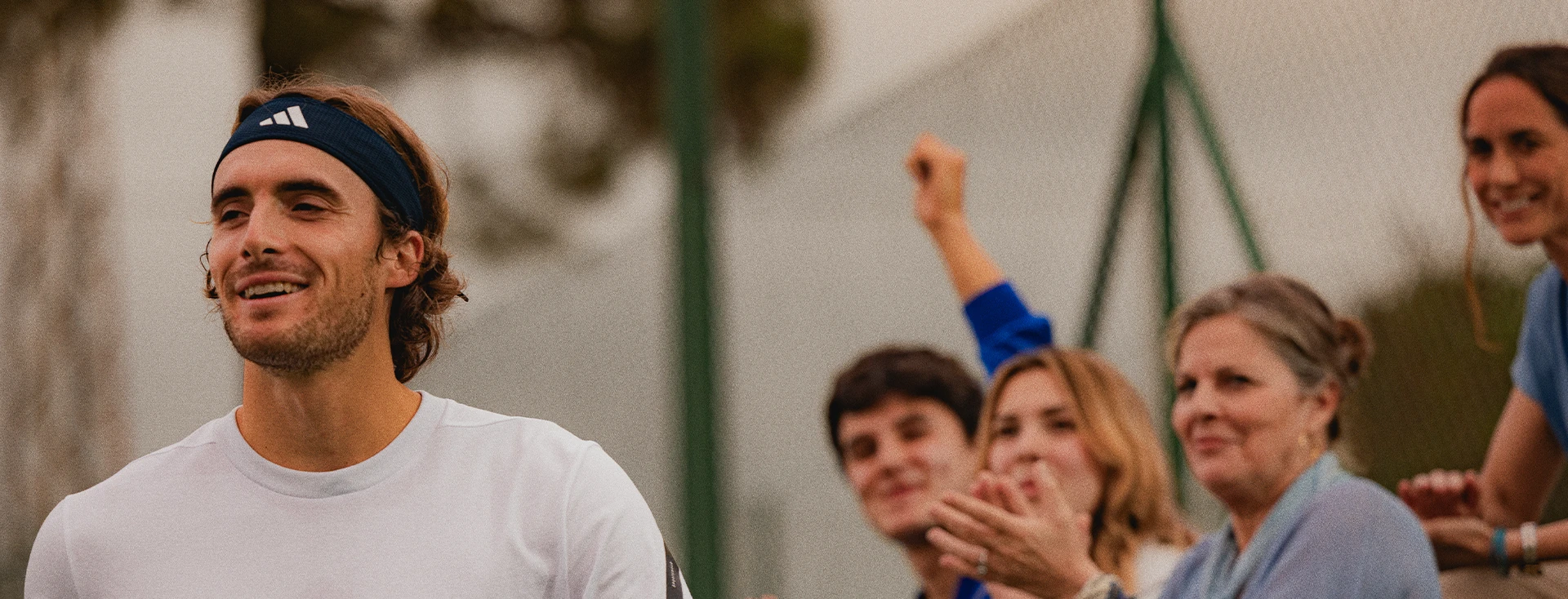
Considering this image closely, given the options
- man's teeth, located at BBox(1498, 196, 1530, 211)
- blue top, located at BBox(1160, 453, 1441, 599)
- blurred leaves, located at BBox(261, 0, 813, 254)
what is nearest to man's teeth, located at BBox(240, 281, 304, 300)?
blue top, located at BBox(1160, 453, 1441, 599)

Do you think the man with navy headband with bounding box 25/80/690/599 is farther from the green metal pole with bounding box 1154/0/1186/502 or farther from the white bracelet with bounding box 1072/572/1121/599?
the green metal pole with bounding box 1154/0/1186/502

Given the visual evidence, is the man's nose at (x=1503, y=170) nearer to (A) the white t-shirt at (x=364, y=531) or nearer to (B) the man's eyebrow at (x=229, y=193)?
(A) the white t-shirt at (x=364, y=531)

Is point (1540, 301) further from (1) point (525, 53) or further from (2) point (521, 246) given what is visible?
(1) point (525, 53)

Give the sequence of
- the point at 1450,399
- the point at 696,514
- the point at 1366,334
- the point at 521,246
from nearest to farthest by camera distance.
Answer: the point at 1366,334, the point at 696,514, the point at 1450,399, the point at 521,246

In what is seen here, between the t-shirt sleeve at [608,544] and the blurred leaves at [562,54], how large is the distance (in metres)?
3.20

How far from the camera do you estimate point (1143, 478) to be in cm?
276

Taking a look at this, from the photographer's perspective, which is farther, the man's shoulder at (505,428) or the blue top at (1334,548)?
the blue top at (1334,548)

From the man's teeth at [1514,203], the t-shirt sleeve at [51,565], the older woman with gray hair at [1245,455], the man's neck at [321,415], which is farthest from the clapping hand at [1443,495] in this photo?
the t-shirt sleeve at [51,565]

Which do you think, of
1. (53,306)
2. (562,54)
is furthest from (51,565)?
(562,54)

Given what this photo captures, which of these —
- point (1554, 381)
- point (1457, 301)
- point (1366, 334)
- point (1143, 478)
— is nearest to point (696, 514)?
point (1143, 478)

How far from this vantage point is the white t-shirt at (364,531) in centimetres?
165

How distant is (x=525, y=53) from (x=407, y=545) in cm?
416

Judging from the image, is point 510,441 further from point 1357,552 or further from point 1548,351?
point 1548,351

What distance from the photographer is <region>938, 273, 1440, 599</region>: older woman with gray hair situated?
7.42ft
